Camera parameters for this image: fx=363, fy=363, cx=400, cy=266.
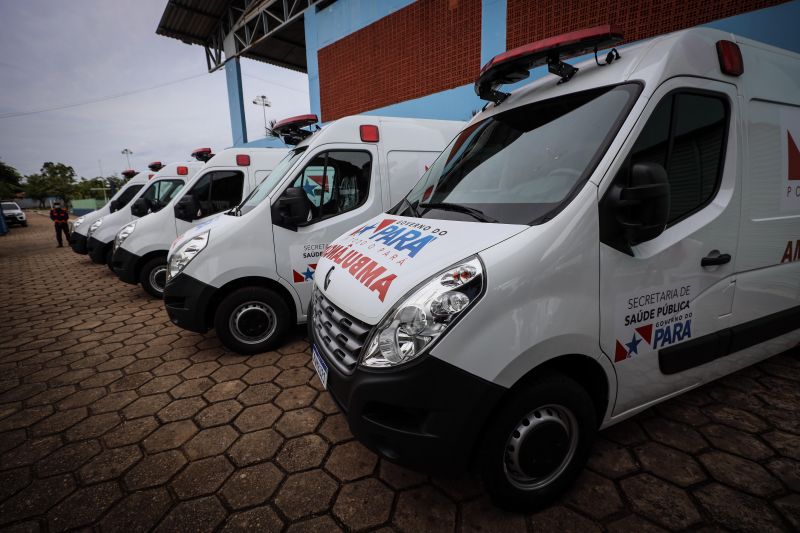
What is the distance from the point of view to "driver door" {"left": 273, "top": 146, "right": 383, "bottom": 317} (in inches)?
136

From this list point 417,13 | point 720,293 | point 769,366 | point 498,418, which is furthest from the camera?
point 417,13

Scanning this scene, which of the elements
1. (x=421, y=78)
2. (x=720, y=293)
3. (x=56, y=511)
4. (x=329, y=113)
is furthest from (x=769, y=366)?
(x=329, y=113)

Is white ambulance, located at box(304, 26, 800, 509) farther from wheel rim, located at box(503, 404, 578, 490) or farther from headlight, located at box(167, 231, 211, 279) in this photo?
headlight, located at box(167, 231, 211, 279)

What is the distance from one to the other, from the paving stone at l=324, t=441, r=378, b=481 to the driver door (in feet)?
5.50

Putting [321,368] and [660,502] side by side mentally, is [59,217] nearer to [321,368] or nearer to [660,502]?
[321,368]

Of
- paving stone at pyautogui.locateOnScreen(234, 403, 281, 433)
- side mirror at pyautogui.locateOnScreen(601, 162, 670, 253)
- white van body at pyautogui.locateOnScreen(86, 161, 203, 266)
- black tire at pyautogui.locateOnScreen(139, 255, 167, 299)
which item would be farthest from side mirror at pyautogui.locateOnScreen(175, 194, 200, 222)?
side mirror at pyautogui.locateOnScreen(601, 162, 670, 253)

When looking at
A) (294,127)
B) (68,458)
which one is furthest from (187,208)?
(68,458)

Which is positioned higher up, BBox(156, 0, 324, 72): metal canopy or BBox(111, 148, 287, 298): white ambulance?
BBox(156, 0, 324, 72): metal canopy

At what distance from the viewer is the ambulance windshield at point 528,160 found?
5.40ft

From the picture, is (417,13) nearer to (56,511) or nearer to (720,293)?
(720,293)

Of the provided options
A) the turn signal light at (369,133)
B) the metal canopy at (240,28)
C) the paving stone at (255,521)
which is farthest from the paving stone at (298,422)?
the metal canopy at (240,28)

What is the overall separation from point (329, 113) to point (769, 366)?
39.9 feet

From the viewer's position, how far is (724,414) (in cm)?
243

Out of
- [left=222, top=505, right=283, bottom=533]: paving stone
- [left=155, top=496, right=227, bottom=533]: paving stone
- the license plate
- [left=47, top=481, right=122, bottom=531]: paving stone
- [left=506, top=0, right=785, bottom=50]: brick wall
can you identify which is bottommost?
[left=47, top=481, right=122, bottom=531]: paving stone
